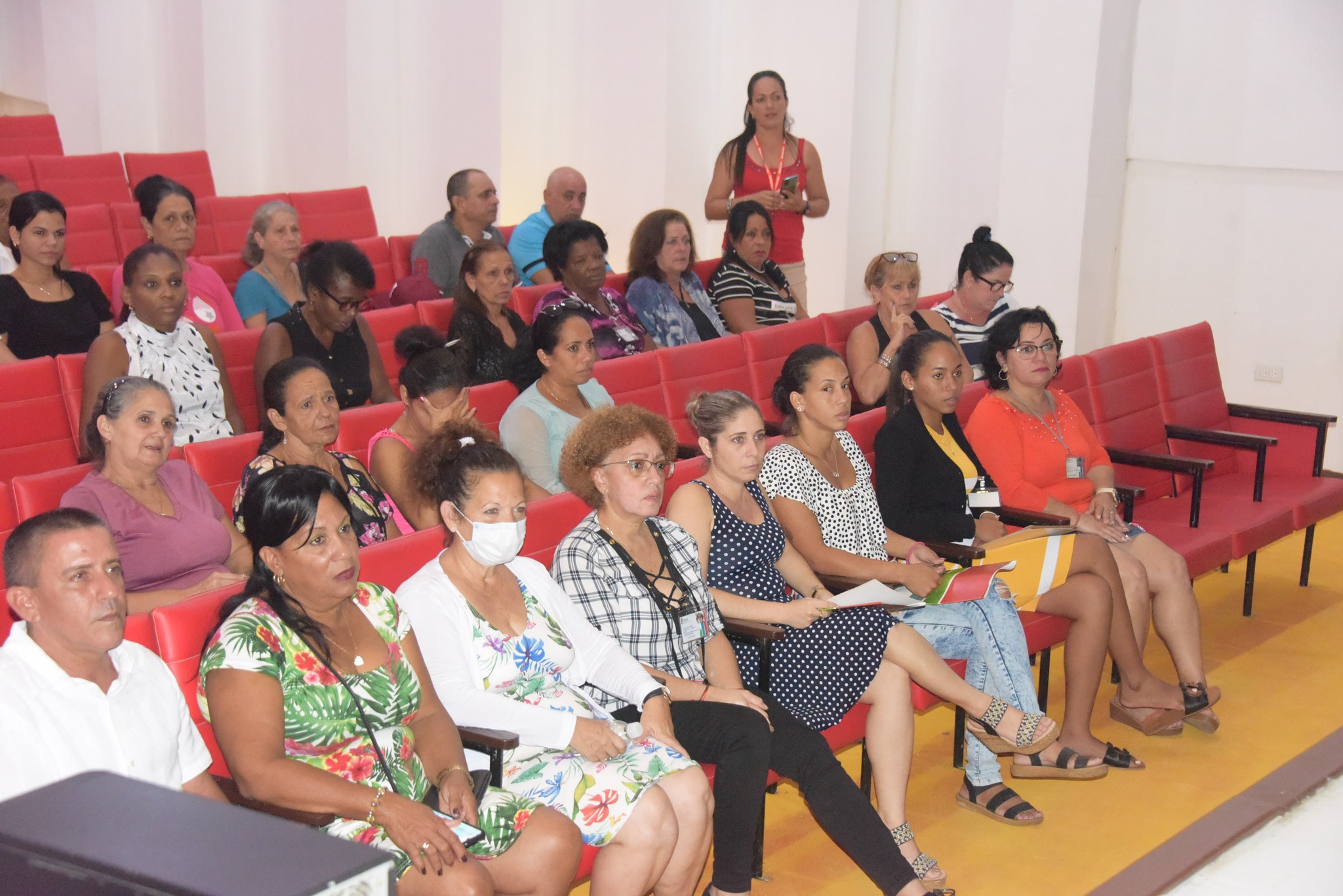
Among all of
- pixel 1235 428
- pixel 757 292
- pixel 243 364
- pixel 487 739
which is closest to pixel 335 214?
pixel 757 292

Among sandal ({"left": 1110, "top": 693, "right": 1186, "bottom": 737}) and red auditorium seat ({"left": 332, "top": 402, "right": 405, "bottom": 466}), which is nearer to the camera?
red auditorium seat ({"left": 332, "top": 402, "right": 405, "bottom": 466})

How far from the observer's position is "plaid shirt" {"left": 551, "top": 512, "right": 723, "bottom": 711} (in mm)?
2916

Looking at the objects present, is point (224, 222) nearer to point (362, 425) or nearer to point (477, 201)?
point (477, 201)

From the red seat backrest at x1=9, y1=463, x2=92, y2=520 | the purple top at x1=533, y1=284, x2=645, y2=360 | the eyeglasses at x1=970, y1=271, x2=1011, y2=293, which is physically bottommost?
the red seat backrest at x1=9, y1=463, x2=92, y2=520

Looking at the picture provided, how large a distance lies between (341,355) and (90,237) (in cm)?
286

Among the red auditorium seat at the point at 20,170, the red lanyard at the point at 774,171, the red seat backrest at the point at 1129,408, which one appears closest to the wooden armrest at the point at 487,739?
the red seat backrest at the point at 1129,408

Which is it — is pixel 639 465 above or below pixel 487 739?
above

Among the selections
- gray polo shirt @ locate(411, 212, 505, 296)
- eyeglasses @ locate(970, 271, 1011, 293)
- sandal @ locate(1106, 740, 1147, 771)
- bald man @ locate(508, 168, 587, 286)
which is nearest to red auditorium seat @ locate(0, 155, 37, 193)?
gray polo shirt @ locate(411, 212, 505, 296)

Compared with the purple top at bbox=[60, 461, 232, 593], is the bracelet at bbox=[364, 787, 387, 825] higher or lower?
lower

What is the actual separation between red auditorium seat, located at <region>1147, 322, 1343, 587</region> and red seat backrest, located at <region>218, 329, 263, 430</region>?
3297mm

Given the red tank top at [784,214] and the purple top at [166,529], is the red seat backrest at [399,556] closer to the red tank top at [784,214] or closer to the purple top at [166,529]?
the purple top at [166,529]

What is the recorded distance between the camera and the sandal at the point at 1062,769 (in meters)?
3.50

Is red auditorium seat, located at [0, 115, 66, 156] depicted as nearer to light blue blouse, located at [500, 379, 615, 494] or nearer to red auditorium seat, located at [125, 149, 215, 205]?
red auditorium seat, located at [125, 149, 215, 205]

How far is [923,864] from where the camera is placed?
119 inches
